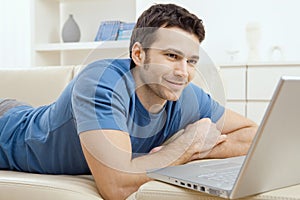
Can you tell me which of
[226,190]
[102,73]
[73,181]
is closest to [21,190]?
[73,181]

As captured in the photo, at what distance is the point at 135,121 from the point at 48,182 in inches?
11.7

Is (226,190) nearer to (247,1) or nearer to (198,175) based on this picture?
(198,175)

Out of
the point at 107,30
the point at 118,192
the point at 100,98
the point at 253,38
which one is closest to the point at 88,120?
the point at 100,98

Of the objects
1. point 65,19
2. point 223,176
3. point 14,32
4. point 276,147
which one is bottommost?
point 14,32

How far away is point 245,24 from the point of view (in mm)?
3395

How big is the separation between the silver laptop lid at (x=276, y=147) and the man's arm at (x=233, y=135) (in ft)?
1.65

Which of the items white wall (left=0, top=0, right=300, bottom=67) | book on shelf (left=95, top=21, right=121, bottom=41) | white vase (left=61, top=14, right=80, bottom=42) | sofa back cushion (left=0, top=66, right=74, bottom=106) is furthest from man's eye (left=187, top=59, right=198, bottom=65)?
white vase (left=61, top=14, right=80, bottom=42)

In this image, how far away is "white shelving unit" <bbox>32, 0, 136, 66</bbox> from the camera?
355 cm

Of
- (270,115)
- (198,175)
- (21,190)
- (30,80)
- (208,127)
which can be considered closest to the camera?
(270,115)

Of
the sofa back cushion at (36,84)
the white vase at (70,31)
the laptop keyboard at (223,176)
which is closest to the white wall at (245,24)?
the white vase at (70,31)

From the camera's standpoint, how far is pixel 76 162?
4.64 ft

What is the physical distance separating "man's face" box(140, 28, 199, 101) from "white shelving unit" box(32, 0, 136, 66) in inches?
87.3

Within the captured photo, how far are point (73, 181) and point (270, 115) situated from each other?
683 millimetres

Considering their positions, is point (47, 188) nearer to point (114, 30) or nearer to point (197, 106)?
point (197, 106)
